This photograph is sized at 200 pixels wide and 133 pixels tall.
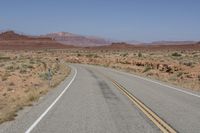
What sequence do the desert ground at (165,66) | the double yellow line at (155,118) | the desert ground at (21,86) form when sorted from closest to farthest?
the double yellow line at (155,118) < the desert ground at (21,86) < the desert ground at (165,66)

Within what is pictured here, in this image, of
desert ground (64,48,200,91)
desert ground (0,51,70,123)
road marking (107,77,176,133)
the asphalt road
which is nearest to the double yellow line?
road marking (107,77,176,133)

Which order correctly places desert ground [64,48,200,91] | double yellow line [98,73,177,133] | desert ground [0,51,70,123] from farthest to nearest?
desert ground [64,48,200,91], desert ground [0,51,70,123], double yellow line [98,73,177,133]

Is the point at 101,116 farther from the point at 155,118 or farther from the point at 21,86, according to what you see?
the point at 21,86

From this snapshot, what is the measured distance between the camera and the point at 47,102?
47.9 ft

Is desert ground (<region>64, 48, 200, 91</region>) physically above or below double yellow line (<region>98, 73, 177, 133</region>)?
below

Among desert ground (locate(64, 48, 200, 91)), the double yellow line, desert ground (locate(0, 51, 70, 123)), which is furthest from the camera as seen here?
desert ground (locate(64, 48, 200, 91))

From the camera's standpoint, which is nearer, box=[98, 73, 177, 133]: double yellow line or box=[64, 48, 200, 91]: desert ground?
box=[98, 73, 177, 133]: double yellow line

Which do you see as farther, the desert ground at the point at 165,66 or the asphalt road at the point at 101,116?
the desert ground at the point at 165,66

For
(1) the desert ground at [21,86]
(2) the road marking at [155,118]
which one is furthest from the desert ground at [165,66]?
(2) the road marking at [155,118]

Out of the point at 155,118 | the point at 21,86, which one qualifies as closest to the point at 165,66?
the point at 21,86

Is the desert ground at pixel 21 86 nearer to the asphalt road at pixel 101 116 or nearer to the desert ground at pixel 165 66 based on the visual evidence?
the asphalt road at pixel 101 116

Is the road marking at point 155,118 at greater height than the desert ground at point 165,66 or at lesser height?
greater

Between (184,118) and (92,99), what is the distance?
548 cm

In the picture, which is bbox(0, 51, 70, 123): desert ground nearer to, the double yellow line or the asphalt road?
the asphalt road
